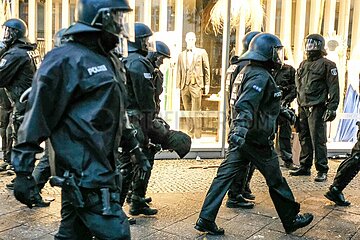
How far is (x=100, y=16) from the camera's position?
3031 mm

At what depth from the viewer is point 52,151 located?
3.09 m

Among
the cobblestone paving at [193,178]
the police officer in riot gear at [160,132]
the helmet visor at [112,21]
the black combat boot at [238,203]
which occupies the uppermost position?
the helmet visor at [112,21]

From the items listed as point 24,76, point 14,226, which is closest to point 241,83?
point 14,226

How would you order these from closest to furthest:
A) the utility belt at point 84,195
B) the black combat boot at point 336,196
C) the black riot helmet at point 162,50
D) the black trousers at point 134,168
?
the utility belt at point 84,195
the black trousers at point 134,168
the black riot helmet at point 162,50
the black combat boot at point 336,196

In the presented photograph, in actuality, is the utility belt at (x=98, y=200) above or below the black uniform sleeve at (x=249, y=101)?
below

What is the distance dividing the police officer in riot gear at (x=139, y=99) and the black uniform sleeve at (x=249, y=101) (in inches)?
37.9

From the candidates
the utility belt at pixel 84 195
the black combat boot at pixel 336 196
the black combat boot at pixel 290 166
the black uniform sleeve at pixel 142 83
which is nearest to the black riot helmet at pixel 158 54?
the black uniform sleeve at pixel 142 83

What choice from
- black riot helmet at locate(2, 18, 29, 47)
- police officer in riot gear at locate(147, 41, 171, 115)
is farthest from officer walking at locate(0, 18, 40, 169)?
police officer in riot gear at locate(147, 41, 171, 115)

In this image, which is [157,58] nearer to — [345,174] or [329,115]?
[345,174]

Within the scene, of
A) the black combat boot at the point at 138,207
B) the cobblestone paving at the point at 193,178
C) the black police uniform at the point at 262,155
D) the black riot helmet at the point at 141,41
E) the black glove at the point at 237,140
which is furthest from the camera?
the cobblestone paving at the point at 193,178

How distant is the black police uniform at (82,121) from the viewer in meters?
2.91

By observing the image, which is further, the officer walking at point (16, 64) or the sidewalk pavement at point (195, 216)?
the officer walking at point (16, 64)

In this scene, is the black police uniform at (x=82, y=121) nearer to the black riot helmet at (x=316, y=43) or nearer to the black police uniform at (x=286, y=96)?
the black riot helmet at (x=316, y=43)

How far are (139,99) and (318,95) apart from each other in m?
3.49
